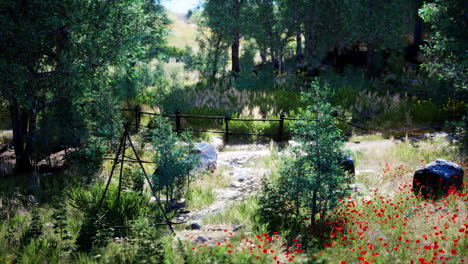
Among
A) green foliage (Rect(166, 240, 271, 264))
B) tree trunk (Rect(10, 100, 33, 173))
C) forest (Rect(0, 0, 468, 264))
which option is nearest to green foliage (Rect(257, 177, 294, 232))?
forest (Rect(0, 0, 468, 264))

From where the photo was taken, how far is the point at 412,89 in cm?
1798

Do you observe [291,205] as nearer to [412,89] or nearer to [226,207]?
[226,207]

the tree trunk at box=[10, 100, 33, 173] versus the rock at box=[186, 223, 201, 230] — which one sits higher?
the tree trunk at box=[10, 100, 33, 173]

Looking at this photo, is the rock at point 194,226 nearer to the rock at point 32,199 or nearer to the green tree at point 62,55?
the rock at point 32,199

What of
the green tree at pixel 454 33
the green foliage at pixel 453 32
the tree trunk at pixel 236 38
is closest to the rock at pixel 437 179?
the green tree at pixel 454 33

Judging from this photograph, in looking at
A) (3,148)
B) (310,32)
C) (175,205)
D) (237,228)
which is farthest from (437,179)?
(310,32)

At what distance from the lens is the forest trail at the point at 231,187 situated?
667 centimetres

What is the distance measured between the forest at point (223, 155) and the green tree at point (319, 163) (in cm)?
3

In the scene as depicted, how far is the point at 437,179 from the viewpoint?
7629 mm

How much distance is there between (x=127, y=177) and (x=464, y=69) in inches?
410

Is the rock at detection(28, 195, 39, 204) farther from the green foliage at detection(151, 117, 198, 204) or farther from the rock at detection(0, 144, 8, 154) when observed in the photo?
the rock at detection(0, 144, 8, 154)

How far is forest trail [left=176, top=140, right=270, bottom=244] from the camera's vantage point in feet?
21.9

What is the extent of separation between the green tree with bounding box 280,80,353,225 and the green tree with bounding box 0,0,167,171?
6152 millimetres

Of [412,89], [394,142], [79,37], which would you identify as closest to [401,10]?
[412,89]
